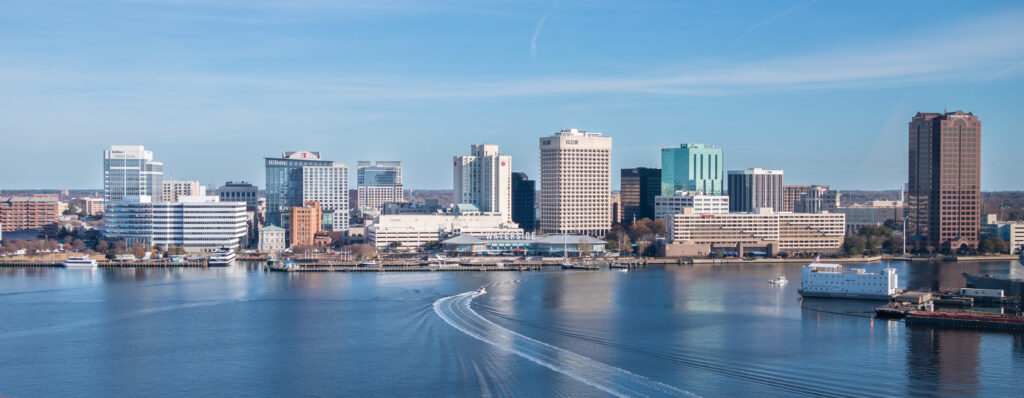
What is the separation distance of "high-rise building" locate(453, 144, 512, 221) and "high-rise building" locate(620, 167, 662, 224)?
540cm

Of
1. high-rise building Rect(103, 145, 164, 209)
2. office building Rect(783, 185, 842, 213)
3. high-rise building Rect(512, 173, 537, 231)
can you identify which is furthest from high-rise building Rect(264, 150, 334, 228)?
office building Rect(783, 185, 842, 213)

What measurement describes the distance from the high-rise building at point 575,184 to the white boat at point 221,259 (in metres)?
12.7

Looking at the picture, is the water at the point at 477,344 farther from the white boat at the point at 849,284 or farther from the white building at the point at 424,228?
the white building at the point at 424,228

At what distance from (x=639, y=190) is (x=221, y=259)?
1959 cm

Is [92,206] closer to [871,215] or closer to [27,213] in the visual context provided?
[27,213]

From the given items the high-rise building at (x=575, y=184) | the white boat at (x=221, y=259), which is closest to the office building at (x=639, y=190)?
the high-rise building at (x=575, y=184)

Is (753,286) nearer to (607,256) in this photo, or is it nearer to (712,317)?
(712,317)

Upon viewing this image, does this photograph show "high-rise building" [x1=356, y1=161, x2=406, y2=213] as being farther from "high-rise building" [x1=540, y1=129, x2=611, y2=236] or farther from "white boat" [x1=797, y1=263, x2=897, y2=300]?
"white boat" [x1=797, y1=263, x2=897, y2=300]

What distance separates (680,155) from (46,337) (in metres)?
34.2

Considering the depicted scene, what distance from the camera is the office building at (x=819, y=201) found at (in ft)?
141

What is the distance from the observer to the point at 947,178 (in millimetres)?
30344

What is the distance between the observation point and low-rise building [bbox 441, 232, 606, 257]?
30.4 meters

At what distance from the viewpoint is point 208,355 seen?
40.0 feet

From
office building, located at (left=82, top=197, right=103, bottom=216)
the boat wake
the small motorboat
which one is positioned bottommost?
the boat wake
